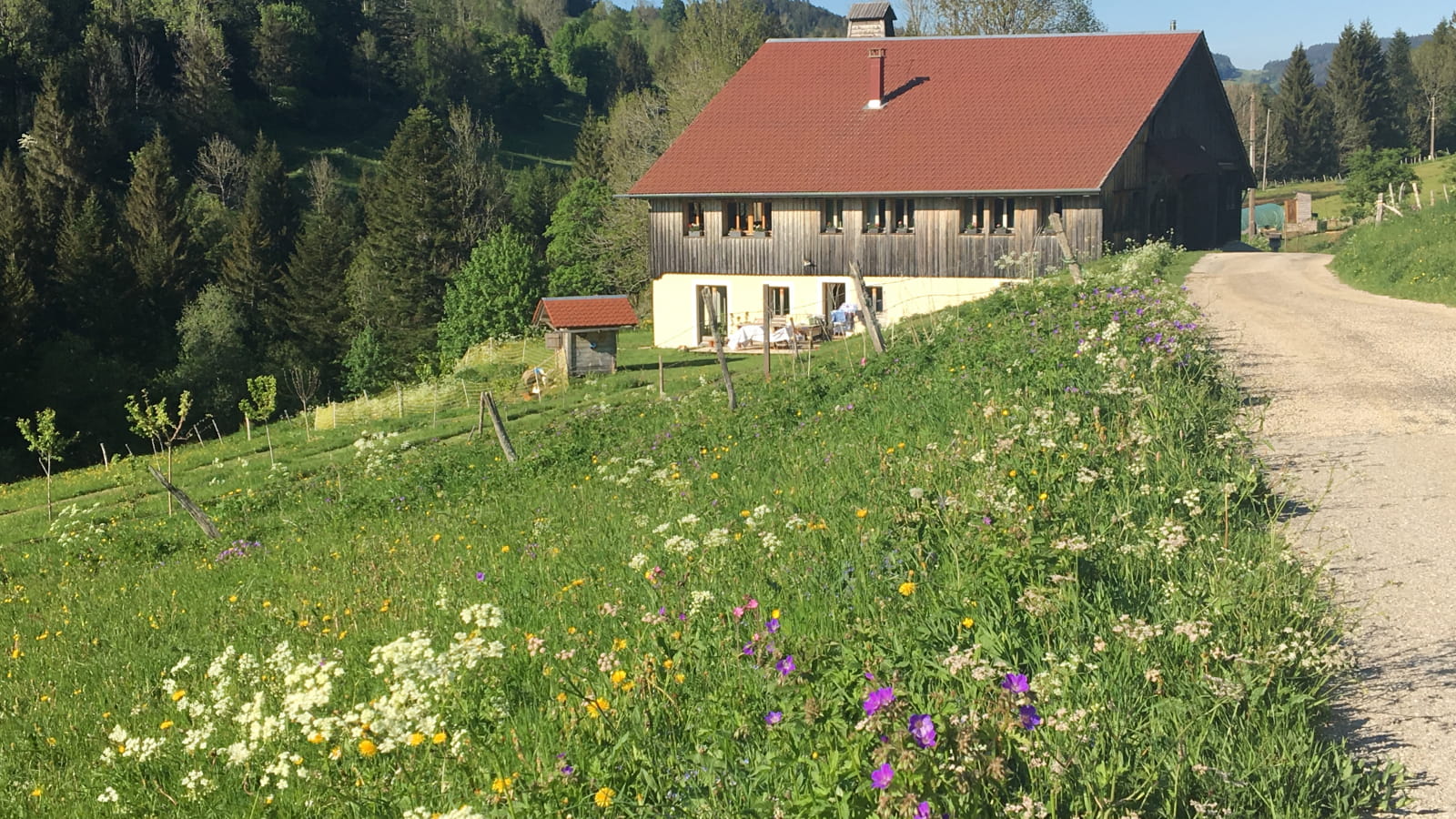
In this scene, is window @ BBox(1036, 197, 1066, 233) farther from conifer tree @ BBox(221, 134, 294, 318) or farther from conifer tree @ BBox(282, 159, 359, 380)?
conifer tree @ BBox(221, 134, 294, 318)

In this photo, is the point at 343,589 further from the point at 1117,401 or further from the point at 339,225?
the point at 339,225

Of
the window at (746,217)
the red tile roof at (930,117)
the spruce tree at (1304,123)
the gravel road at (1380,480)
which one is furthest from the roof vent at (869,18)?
the spruce tree at (1304,123)

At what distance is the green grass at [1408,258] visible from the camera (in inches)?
876

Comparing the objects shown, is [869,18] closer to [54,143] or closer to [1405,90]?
[54,143]

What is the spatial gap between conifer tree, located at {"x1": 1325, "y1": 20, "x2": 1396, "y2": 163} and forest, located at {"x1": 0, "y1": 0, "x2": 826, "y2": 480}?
47.0 meters

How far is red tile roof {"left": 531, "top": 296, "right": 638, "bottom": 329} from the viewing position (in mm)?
34781

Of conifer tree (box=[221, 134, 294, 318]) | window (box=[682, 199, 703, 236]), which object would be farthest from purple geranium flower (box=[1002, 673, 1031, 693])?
conifer tree (box=[221, 134, 294, 318])

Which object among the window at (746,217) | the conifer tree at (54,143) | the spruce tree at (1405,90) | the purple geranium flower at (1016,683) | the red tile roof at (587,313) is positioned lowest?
the purple geranium flower at (1016,683)

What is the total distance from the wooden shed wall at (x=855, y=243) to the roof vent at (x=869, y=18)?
1007cm

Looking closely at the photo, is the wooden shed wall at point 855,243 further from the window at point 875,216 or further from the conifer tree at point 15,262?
the conifer tree at point 15,262

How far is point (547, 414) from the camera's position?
→ 28500mm

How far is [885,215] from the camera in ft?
130

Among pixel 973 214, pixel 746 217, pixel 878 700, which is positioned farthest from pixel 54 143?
pixel 878 700

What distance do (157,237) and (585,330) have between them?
3415cm
